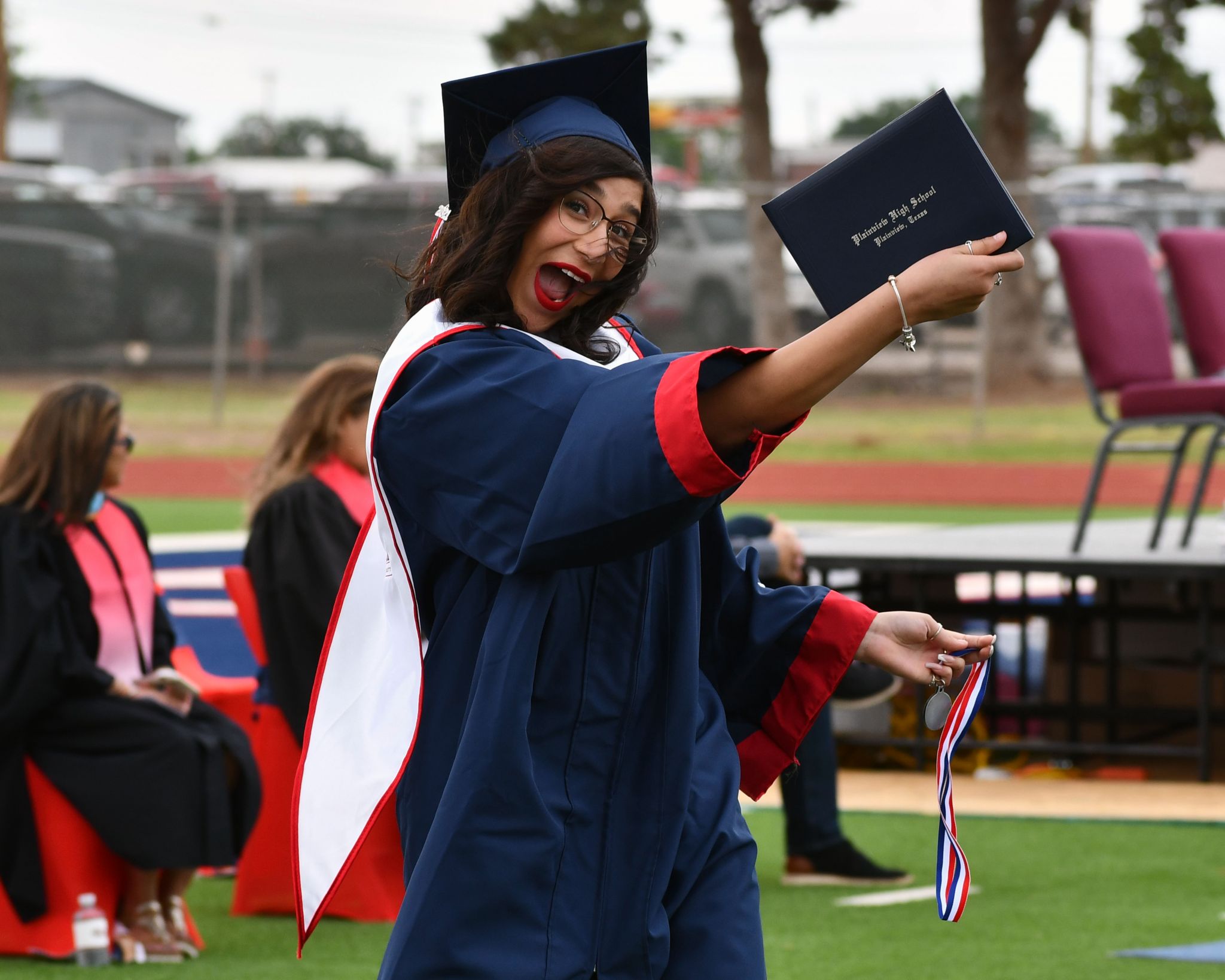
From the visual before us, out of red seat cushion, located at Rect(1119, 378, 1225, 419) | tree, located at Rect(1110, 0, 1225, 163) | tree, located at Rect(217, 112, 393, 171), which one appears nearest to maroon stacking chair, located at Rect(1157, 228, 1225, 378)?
red seat cushion, located at Rect(1119, 378, 1225, 419)

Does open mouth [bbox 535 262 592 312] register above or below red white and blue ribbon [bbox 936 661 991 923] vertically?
above

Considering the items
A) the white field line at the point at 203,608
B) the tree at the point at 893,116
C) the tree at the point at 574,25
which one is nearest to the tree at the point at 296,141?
the tree at the point at 893,116

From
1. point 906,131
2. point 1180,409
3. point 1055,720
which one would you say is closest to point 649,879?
point 906,131

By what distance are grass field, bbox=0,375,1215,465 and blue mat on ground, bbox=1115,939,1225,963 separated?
47.8ft

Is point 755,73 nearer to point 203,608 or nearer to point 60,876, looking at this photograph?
point 203,608

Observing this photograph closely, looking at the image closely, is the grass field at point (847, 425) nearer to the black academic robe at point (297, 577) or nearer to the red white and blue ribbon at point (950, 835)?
the black academic robe at point (297, 577)

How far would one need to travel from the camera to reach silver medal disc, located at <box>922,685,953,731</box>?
268 cm

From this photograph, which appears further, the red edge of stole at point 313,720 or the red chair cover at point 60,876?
the red chair cover at point 60,876

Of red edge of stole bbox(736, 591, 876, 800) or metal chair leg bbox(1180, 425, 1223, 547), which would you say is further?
metal chair leg bbox(1180, 425, 1223, 547)

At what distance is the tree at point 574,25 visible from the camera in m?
28.9

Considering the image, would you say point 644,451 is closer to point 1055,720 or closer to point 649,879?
point 649,879

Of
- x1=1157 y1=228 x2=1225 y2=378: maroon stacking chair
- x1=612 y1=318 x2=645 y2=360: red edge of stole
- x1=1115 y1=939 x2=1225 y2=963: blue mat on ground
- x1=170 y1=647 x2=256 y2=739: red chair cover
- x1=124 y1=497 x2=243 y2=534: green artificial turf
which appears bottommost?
x1=124 y1=497 x2=243 y2=534: green artificial turf

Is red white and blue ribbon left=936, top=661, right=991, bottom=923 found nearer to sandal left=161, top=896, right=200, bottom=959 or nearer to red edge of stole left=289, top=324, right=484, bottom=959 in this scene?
red edge of stole left=289, top=324, right=484, bottom=959

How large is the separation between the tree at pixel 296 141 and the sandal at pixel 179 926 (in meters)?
61.6
